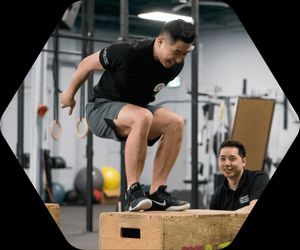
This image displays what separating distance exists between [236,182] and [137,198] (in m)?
1.09

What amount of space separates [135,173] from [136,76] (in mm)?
511

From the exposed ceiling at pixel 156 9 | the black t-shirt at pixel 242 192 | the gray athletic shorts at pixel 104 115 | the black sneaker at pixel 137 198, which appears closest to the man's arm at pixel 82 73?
the gray athletic shorts at pixel 104 115

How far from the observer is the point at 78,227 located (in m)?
6.88

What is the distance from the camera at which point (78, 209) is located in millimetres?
9805

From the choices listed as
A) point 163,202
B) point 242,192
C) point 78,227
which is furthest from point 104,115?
point 78,227

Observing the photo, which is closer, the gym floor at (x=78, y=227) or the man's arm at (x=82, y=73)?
the man's arm at (x=82, y=73)

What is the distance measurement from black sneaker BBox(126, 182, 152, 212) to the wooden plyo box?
1.5 inches

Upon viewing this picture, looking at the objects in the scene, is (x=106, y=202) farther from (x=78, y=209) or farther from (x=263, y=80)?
(x=263, y=80)

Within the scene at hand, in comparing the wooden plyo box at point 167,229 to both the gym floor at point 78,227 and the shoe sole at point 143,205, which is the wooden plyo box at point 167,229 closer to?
the shoe sole at point 143,205

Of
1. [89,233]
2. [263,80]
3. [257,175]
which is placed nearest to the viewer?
[257,175]

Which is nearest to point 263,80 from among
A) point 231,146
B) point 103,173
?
point 103,173

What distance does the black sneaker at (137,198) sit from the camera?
3.19 m

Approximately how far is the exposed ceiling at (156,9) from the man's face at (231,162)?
5577 millimetres

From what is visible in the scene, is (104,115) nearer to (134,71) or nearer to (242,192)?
(134,71)
